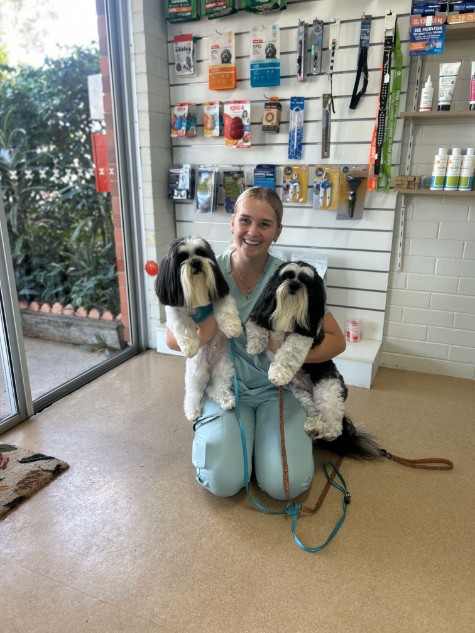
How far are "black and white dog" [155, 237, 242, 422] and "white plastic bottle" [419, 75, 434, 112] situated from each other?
1.74 m

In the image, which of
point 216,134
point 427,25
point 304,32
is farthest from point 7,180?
point 427,25

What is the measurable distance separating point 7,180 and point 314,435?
134 inches

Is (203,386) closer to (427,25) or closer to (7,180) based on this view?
(427,25)

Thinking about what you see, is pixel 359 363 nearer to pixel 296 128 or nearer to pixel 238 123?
pixel 296 128

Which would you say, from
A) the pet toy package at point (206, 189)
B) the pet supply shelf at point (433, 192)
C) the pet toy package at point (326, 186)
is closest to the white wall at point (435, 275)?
the pet supply shelf at point (433, 192)

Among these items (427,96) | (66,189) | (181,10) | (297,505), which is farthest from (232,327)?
(66,189)

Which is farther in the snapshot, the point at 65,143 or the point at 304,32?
the point at 65,143

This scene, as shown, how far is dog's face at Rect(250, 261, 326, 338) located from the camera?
153cm

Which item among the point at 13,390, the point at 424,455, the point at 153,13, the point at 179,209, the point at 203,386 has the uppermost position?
the point at 153,13

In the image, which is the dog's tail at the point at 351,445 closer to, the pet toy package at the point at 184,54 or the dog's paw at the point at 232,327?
the dog's paw at the point at 232,327

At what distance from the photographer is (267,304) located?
158 centimetres

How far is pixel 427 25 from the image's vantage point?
2.43 meters

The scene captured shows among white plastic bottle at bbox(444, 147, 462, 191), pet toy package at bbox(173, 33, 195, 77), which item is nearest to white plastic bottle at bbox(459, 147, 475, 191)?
white plastic bottle at bbox(444, 147, 462, 191)

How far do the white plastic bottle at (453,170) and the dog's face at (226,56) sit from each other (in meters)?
1.49
